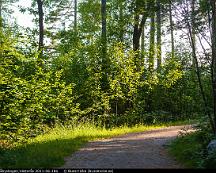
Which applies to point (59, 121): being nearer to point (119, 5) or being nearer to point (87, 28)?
point (119, 5)

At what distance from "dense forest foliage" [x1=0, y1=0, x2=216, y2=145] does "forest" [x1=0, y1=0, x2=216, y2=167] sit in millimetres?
28

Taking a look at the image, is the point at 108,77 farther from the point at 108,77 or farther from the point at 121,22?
the point at 121,22

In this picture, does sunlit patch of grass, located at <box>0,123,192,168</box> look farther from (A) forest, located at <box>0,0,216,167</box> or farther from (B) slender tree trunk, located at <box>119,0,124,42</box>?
Answer: (B) slender tree trunk, located at <box>119,0,124,42</box>

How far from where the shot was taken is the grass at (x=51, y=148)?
365 inches

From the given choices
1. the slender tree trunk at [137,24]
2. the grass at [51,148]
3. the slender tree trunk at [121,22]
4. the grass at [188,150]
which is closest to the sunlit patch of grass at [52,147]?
the grass at [51,148]

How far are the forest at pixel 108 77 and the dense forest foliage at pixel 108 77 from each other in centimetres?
3

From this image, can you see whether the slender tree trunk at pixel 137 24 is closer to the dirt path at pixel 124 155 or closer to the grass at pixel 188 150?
the dirt path at pixel 124 155

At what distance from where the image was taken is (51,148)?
11133 millimetres

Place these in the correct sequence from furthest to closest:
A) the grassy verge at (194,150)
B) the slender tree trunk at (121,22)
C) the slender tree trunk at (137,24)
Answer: the slender tree trunk at (121,22) → the slender tree trunk at (137,24) → the grassy verge at (194,150)

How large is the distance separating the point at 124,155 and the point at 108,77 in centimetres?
1054

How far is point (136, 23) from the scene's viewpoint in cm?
2477

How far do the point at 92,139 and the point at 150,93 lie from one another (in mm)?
9224

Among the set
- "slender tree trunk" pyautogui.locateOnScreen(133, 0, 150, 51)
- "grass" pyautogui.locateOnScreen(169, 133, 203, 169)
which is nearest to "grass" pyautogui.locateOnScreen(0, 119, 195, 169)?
"grass" pyautogui.locateOnScreen(169, 133, 203, 169)

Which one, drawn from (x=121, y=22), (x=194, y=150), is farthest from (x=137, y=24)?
(x=194, y=150)
